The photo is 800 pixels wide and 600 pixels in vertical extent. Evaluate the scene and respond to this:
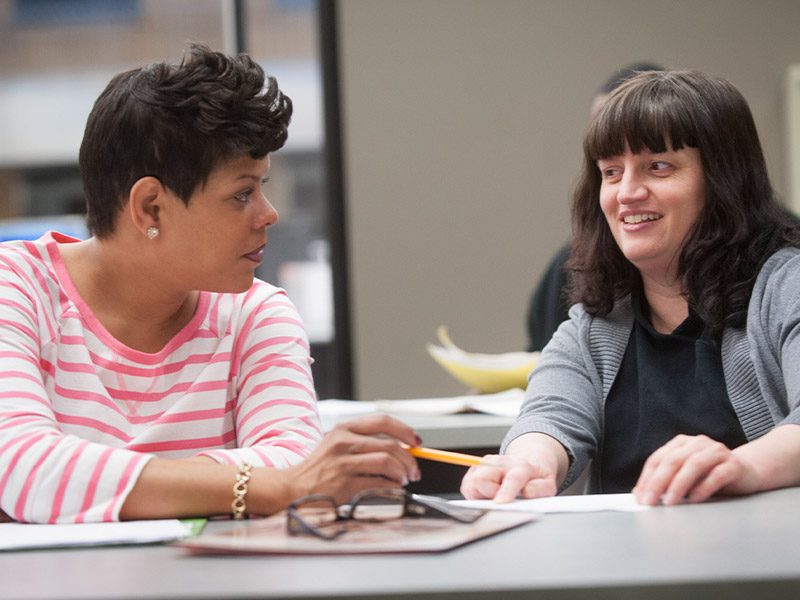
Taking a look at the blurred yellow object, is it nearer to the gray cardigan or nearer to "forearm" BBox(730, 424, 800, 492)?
the gray cardigan

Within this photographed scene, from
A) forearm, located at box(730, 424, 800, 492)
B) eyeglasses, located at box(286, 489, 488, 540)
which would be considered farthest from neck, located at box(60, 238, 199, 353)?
forearm, located at box(730, 424, 800, 492)

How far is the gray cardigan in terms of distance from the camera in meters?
1.26

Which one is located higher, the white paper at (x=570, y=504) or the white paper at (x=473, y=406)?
the white paper at (x=570, y=504)

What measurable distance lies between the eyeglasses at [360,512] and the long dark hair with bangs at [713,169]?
609mm

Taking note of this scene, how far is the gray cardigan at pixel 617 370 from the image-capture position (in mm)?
1258

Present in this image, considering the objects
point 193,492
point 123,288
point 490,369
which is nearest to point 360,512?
A: point 193,492

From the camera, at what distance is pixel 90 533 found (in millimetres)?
908

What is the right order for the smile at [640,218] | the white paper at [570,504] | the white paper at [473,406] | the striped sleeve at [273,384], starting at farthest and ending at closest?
1. the white paper at [473,406]
2. the smile at [640,218]
3. the striped sleeve at [273,384]
4. the white paper at [570,504]

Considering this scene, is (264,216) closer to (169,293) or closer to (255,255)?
(255,255)

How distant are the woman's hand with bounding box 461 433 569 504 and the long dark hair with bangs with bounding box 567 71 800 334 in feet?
1.16

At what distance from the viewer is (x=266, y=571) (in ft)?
2.32

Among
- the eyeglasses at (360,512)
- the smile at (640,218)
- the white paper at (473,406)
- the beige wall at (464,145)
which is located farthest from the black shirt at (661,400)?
the beige wall at (464,145)

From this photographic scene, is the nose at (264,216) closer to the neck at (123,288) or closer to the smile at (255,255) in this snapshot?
the smile at (255,255)

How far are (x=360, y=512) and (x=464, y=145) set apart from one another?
3115 mm
